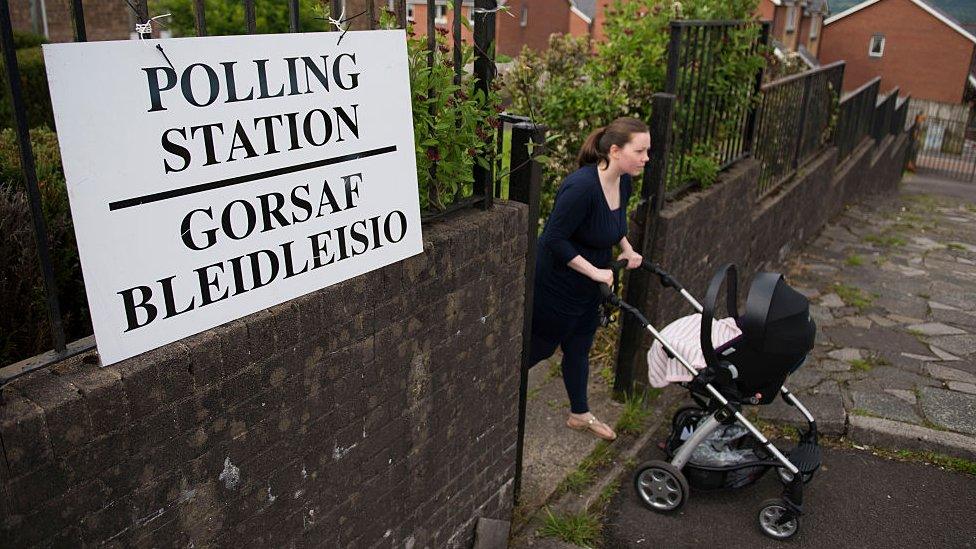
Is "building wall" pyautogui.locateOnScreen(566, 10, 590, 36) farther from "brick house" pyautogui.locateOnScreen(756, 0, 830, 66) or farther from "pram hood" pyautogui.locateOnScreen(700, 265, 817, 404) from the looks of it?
"pram hood" pyautogui.locateOnScreen(700, 265, 817, 404)

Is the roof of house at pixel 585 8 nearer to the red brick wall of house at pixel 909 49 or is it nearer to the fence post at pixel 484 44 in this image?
the red brick wall of house at pixel 909 49

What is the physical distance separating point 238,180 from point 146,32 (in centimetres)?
44

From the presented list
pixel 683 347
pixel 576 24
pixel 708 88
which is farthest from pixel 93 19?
pixel 576 24

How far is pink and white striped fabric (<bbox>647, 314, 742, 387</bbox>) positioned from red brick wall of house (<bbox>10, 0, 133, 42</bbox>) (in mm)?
15646

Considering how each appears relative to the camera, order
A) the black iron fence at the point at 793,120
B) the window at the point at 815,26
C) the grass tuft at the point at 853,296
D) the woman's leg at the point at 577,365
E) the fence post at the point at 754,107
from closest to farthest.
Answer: the woman's leg at the point at 577,365 → the fence post at the point at 754,107 → the black iron fence at the point at 793,120 → the grass tuft at the point at 853,296 → the window at the point at 815,26

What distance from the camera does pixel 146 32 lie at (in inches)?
75.8

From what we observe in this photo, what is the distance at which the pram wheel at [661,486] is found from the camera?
416cm

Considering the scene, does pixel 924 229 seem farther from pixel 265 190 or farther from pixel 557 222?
pixel 265 190

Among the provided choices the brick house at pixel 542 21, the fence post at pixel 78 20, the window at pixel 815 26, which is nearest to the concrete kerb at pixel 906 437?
the fence post at pixel 78 20

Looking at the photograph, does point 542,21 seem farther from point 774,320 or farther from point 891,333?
point 774,320

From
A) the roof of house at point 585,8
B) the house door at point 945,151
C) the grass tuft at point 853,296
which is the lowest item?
the house door at point 945,151

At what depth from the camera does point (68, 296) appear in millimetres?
2959

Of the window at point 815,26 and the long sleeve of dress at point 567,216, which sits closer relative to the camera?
the long sleeve of dress at point 567,216

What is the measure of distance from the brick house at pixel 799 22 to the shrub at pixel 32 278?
3681 centimetres
